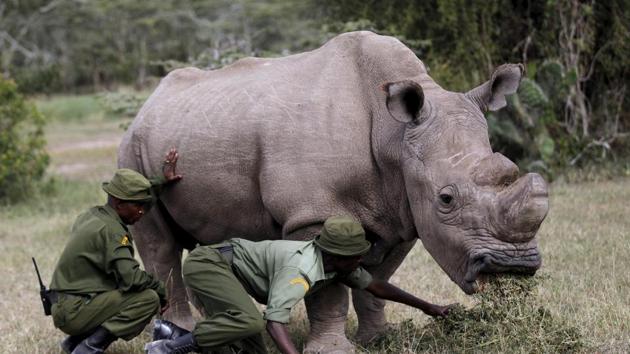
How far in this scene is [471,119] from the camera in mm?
5180

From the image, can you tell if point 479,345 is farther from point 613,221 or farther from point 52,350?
point 613,221

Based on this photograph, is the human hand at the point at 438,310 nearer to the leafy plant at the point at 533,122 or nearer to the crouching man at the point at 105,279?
the crouching man at the point at 105,279

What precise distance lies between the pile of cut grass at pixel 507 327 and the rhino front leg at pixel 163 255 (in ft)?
6.60

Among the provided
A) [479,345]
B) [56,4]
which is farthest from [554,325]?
[56,4]

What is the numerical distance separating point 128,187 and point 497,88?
232 centimetres

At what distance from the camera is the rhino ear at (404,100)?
201 inches

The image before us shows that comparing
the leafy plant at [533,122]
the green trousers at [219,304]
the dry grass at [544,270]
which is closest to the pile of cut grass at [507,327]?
the dry grass at [544,270]

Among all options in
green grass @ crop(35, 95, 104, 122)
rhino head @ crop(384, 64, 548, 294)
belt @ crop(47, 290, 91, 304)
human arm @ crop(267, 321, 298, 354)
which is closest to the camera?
rhino head @ crop(384, 64, 548, 294)

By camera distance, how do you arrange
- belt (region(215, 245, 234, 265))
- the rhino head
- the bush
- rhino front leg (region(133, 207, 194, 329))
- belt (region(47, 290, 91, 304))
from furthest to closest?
the bush → rhino front leg (region(133, 207, 194, 329)) → belt (region(47, 290, 91, 304)) → belt (region(215, 245, 234, 265)) → the rhino head

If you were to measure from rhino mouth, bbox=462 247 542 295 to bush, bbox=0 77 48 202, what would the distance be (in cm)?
981

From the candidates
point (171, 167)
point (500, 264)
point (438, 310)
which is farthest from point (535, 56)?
point (500, 264)

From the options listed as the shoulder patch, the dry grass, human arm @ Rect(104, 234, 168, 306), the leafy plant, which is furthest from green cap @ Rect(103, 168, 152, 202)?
the leafy plant

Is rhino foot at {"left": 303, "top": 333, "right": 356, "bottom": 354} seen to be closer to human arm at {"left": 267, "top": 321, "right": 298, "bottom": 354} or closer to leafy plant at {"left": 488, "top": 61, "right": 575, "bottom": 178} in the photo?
human arm at {"left": 267, "top": 321, "right": 298, "bottom": 354}

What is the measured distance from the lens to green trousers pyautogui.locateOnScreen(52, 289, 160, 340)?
5.50 meters
